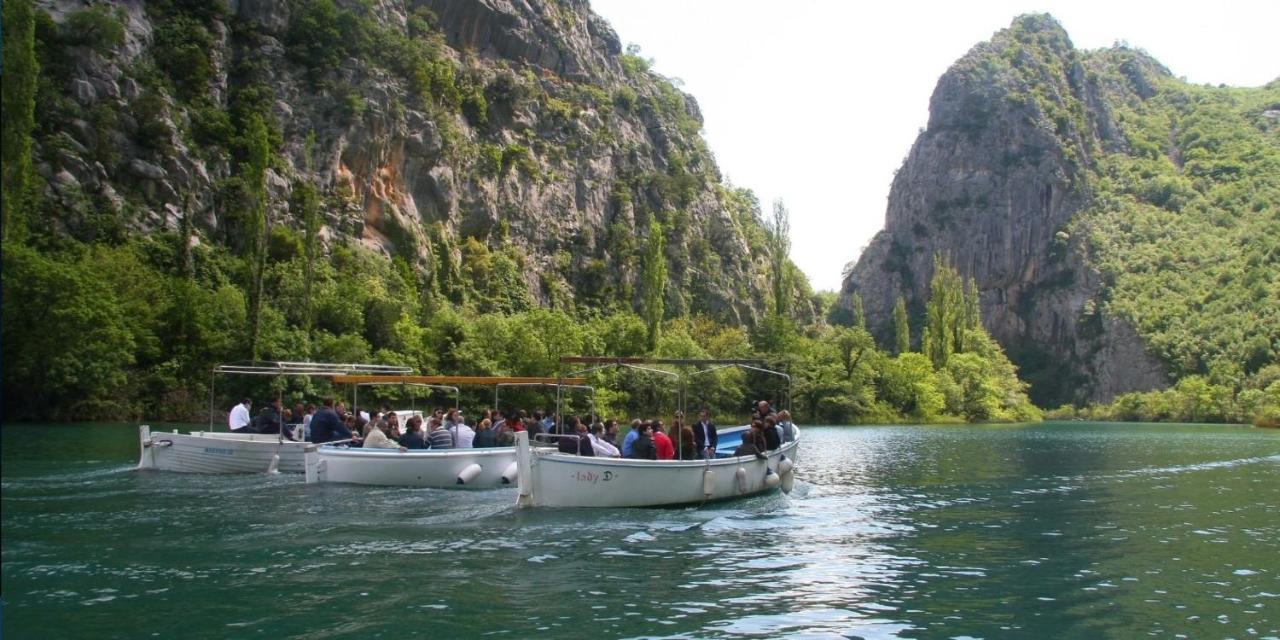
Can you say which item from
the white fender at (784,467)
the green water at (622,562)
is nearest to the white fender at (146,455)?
the green water at (622,562)

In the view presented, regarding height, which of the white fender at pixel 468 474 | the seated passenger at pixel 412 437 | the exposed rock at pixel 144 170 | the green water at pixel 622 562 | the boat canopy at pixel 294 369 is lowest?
the green water at pixel 622 562

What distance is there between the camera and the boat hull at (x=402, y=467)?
28.0 m

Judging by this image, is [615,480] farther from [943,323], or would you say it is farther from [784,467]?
[943,323]

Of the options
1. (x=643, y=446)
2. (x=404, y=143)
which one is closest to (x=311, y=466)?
(x=643, y=446)

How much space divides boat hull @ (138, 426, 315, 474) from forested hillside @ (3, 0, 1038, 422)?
16.5 m

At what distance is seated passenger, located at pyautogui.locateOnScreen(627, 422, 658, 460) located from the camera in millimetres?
24953

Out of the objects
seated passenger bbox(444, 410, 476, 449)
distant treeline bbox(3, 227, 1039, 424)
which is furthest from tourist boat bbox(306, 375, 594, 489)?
distant treeline bbox(3, 227, 1039, 424)

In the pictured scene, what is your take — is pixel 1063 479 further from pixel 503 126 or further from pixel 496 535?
pixel 503 126

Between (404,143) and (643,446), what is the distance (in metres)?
71.8

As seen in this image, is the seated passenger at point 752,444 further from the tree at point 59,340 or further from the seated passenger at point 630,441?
the tree at point 59,340

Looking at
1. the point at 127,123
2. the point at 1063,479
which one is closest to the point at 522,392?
the point at 127,123

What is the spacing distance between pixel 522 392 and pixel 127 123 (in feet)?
115

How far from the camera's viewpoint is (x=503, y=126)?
10800 centimetres

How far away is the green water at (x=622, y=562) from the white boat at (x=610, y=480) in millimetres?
600
